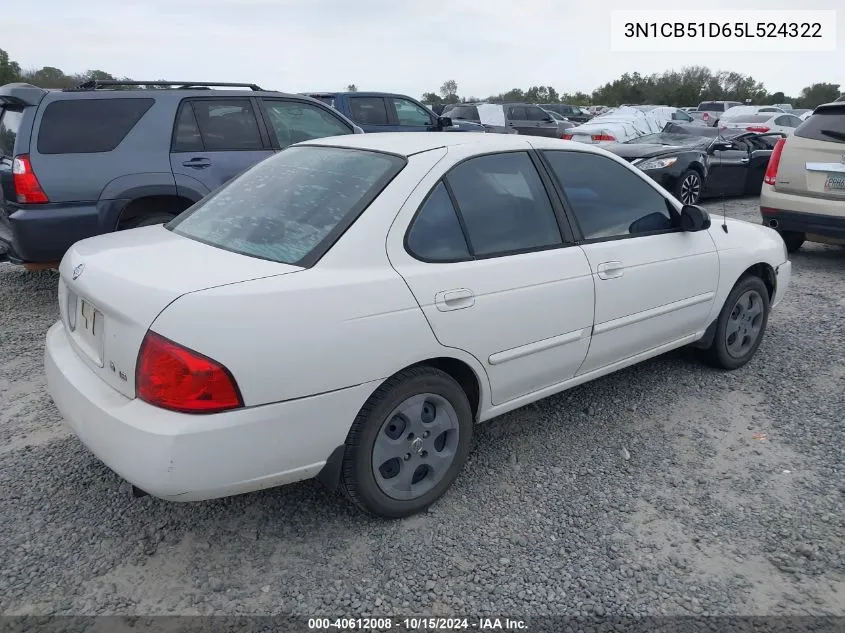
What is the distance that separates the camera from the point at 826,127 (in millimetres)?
6930

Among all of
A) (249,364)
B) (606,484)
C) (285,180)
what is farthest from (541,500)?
(285,180)

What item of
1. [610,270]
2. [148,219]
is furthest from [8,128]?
[610,270]

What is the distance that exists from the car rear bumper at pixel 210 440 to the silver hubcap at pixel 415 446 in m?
0.24

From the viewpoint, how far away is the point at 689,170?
9.87 meters

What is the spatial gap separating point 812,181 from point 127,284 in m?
6.83

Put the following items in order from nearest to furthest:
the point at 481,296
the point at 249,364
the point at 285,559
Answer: the point at 249,364 < the point at 285,559 < the point at 481,296

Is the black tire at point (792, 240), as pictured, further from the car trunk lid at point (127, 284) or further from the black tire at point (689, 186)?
the car trunk lid at point (127, 284)

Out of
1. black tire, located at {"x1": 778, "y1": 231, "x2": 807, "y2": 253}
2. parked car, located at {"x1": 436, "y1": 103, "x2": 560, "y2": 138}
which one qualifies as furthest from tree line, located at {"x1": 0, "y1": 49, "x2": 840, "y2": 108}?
black tire, located at {"x1": 778, "y1": 231, "x2": 807, "y2": 253}

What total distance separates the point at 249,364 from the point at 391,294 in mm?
625

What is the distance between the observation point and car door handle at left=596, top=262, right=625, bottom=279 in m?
3.40

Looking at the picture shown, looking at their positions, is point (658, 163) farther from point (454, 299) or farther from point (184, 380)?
point (184, 380)

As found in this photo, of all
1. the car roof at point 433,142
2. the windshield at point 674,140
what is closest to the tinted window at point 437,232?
the car roof at point 433,142

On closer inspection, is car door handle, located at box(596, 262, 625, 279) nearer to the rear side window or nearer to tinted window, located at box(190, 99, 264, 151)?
tinted window, located at box(190, 99, 264, 151)

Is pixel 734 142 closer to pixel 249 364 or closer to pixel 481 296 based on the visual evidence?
pixel 481 296
